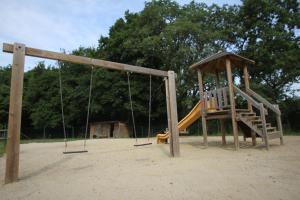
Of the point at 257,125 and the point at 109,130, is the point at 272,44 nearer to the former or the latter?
the point at 257,125

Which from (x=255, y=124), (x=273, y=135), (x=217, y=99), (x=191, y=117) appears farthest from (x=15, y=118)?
(x=273, y=135)

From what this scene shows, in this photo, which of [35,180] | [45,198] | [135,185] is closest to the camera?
[45,198]

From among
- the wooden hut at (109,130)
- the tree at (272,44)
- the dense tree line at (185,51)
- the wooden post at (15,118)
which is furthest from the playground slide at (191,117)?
the wooden hut at (109,130)

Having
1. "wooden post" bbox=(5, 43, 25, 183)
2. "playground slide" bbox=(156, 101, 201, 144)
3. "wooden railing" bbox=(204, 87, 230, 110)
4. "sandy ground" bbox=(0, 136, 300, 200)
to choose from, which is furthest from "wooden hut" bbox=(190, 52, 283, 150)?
"wooden post" bbox=(5, 43, 25, 183)

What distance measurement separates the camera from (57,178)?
486cm

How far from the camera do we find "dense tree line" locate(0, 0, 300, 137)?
69.5ft

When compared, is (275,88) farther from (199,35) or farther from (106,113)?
(106,113)

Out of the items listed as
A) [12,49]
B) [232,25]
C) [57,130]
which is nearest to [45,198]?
[12,49]

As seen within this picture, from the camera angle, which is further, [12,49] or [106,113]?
[106,113]

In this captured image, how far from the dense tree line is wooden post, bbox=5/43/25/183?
57.0 feet

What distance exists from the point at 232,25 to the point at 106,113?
15763 millimetres

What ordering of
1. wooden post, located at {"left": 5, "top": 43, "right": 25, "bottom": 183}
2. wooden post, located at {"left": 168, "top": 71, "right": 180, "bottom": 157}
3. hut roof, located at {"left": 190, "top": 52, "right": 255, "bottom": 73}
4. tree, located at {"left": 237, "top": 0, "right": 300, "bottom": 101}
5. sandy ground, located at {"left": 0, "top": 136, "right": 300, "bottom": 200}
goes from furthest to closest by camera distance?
tree, located at {"left": 237, "top": 0, "right": 300, "bottom": 101}
hut roof, located at {"left": 190, "top": 52, "right": 255, "bottom": 73}
wooden post, located at {"left": 168, "top": 71, "right": 180, "bottom": 157}
wooden post, located at {"left": 5, "top": 43, "right": 25, "bottom": 183}
sandy ground, located at {"left": 0, "top": 136, "right": 300, "bottom": 200}

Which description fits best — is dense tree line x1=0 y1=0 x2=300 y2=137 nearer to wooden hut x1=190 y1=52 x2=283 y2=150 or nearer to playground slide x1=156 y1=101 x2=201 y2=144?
playground slide x1=156 y1=101 x2=201 y2=144

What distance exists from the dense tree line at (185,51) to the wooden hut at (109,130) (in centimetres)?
146
